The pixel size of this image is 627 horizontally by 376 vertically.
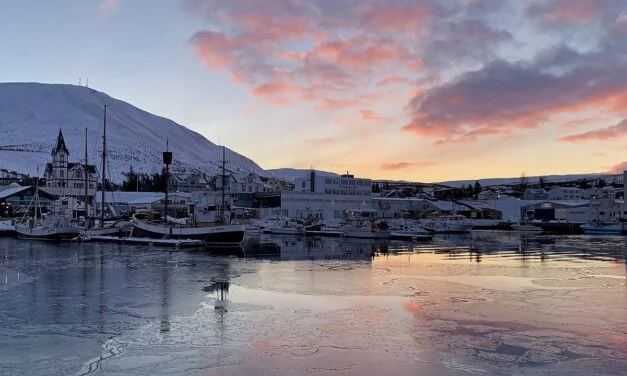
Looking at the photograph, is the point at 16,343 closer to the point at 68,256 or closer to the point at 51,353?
the point at 51,353

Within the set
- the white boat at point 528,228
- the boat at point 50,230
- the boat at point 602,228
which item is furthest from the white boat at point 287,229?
the boat at point 602,228

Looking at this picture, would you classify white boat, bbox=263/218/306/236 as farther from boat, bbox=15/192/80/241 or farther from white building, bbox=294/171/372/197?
white building, bbox=294/171/372/197

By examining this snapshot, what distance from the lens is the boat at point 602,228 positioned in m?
87.1

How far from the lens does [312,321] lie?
16.6 meters

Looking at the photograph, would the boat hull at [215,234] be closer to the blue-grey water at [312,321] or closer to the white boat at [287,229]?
the blue-grey water at [312,321]

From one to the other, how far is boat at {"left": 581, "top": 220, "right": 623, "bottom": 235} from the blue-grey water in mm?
62563

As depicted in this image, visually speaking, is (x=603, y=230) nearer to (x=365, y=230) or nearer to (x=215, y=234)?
(x=365, y=230)

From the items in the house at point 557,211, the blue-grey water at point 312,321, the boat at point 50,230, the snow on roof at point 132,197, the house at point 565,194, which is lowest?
the blue-grey water at point 312,321

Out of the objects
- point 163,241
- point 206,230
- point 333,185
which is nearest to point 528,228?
point 333,185

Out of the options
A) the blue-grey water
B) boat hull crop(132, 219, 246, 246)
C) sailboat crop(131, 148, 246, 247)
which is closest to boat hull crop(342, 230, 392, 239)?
sailboat crop(131, 148, 246, 247)

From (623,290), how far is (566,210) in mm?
108262

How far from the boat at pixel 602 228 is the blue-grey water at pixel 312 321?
6256 centimetres

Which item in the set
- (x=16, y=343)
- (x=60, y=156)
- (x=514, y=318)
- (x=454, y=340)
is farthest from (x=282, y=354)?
(x=60, y=156)

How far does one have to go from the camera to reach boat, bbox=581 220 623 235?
3428 inches
